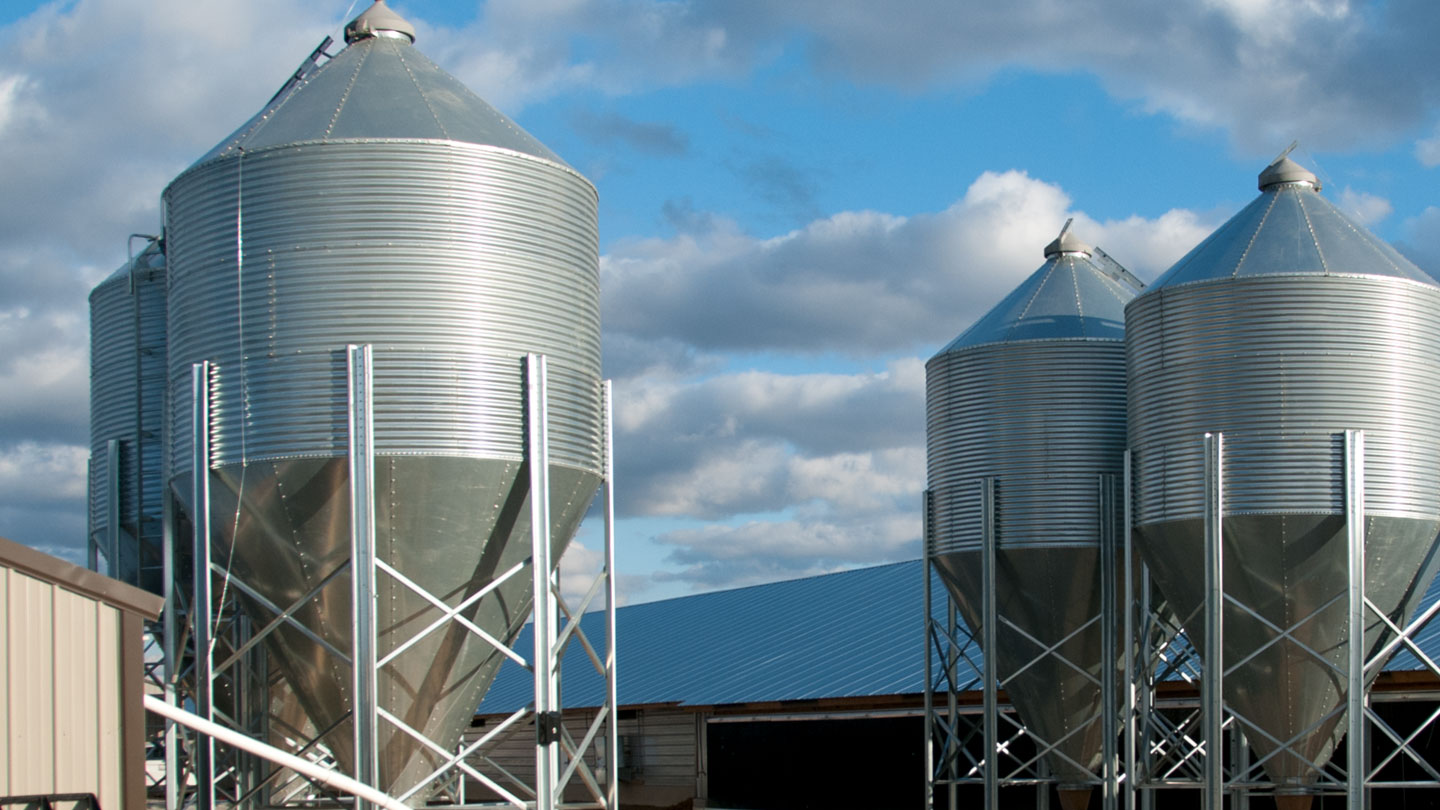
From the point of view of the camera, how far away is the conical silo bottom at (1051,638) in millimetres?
25656

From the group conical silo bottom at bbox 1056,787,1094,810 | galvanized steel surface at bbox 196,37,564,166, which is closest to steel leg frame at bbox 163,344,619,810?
galvanized steel surface at bbox 196,37,564,166

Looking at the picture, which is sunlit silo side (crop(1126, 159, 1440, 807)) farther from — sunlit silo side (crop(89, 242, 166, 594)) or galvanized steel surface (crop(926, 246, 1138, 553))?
sunlit silo side (crop(89, 242, 166, 594))

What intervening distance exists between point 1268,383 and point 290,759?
537 inches

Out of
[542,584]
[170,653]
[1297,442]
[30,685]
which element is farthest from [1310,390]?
[30,685]

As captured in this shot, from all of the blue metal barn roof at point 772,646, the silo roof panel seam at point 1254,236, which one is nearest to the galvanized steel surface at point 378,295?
the silo roof panel seam at point 1254,236

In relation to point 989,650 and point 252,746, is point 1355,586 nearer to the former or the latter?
point 989,650

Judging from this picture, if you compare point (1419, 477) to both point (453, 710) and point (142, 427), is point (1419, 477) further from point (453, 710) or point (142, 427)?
point (142, 427)

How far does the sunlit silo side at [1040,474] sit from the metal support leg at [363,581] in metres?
11.9

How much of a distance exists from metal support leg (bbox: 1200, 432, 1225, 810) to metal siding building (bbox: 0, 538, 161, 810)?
45.8 feet

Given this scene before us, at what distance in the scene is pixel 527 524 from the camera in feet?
58.3

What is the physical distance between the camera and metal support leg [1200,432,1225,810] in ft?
68.7

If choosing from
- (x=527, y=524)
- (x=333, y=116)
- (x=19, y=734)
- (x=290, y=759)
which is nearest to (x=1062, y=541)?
(x=527, y=524)

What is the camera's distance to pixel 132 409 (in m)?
23.4

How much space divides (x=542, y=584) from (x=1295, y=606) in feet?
32.8
